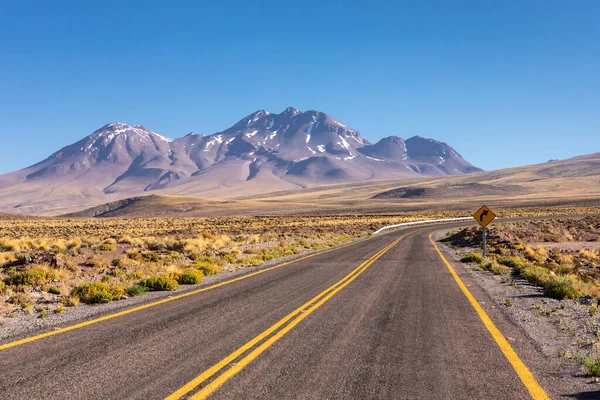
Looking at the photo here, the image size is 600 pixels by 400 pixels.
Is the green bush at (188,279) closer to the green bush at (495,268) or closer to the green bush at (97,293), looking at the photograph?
the green bush at (97,293)

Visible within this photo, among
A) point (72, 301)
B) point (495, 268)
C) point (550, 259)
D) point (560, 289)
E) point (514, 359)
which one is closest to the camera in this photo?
point (514, 359)

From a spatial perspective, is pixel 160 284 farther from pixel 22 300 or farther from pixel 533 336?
pixel 533 336

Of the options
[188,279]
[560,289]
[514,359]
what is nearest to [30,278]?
[188,279]

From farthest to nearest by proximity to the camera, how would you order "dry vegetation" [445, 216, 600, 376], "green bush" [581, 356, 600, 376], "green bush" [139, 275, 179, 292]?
"green bush" [139, 275, 179, 292], "dry vegetation" [445, 216, 600, 376], "green bush" [581, 356, 600, 376]

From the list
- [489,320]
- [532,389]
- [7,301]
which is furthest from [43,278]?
[532,389]

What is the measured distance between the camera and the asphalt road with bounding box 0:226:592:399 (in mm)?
5206

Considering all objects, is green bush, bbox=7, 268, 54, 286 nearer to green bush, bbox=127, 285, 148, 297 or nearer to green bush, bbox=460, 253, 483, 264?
green bush, bbox=127, 285, 148, 297

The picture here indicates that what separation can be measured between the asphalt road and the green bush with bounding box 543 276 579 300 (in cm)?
287

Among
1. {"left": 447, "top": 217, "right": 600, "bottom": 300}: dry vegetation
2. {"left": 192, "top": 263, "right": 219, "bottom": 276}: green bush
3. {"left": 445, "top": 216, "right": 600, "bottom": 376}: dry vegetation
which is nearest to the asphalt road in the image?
{"left": 445, "top": 216, "right": 600, "bottom": 376}: dry vegetation

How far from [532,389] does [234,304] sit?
6.42 m

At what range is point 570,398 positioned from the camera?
16.5ft

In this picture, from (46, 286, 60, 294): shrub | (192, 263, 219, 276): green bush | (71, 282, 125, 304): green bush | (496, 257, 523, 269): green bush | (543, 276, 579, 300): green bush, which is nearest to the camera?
(71, 282, 125, 304): green bush

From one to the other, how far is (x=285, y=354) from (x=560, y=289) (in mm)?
8591

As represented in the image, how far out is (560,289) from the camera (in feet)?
37.7
